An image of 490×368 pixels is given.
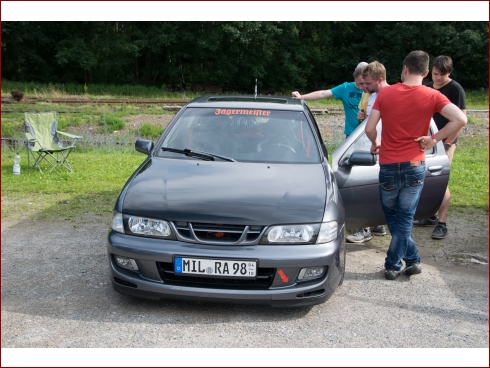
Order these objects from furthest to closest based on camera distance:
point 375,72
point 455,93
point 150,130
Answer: point 150,130, point 455,93, point 375,72

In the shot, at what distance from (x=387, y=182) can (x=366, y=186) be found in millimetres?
533

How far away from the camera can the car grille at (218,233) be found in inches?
148

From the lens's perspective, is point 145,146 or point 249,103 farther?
point 249,103

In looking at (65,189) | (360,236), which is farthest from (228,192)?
(65,189)

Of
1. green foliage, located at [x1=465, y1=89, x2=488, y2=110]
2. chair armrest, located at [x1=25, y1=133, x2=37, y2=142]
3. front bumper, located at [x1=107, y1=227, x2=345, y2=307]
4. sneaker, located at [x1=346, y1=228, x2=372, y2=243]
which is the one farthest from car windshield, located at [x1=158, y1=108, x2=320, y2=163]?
green foliage, located at [x1=465, y1=89, x2=488, y2=110]

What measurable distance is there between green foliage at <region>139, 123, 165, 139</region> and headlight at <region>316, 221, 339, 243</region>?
14.4 m

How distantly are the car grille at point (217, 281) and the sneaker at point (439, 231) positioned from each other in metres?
3.23

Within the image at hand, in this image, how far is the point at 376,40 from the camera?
140 ft

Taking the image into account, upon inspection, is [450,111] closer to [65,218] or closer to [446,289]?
[446,289]

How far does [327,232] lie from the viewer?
3.90 m

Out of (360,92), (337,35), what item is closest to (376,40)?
(337,35)

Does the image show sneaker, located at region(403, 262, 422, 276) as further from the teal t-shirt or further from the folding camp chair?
the folding camp chair

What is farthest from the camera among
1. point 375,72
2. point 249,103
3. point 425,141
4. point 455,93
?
point 455,93

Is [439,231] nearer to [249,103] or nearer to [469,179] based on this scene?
[249,103]
